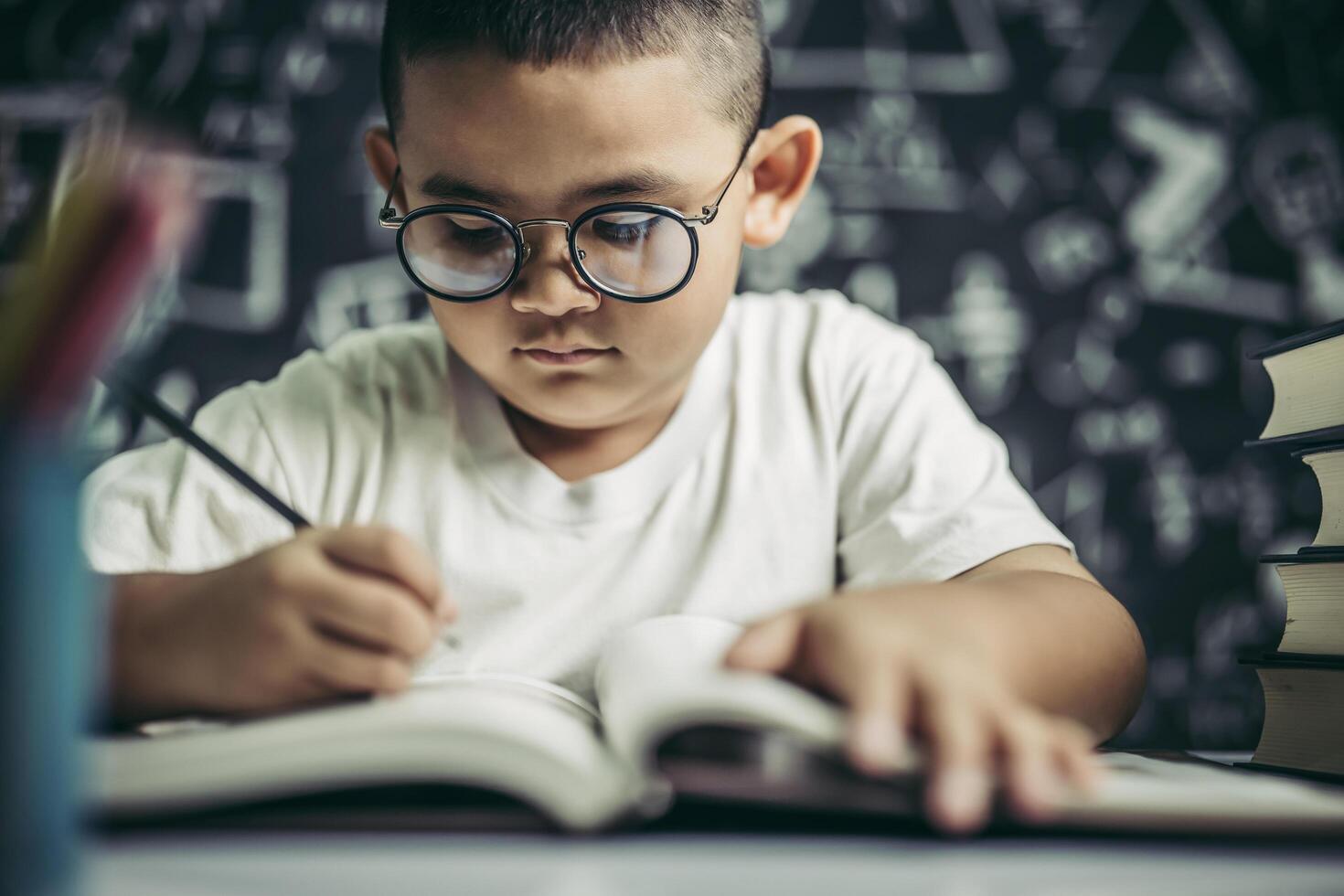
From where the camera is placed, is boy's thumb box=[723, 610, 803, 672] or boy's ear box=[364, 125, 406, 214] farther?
boy's ear box=[364, 125, 406, 214]

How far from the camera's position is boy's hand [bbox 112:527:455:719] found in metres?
0.36

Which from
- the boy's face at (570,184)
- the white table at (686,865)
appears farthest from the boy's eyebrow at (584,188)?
the white table at (686,865)

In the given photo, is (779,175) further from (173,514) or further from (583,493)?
(173,514)

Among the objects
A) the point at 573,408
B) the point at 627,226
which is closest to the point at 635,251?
the point at 627,226

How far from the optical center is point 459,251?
589 millimetres

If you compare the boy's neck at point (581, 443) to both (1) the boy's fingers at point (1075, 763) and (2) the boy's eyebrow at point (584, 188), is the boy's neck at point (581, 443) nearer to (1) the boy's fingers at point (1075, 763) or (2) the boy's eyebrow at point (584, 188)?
(2) the boy's eyebrow at point (584, 188)

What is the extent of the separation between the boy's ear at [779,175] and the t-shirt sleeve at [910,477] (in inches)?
4.2

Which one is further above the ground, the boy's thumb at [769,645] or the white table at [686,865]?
the boy's thumb at [769,645]

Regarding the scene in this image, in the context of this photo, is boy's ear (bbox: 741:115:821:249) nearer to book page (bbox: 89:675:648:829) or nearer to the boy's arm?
the boy's arm

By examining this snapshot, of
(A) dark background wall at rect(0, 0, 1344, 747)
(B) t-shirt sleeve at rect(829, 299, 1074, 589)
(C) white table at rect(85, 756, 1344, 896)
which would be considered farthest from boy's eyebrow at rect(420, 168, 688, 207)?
(A) dark background wall at rect(0, 0, 1344, 747)

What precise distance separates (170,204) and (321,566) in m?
0.20

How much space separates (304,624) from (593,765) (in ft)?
0.41

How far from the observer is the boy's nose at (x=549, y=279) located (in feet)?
1.88

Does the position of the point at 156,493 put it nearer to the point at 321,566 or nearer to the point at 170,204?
the point at 321,566
